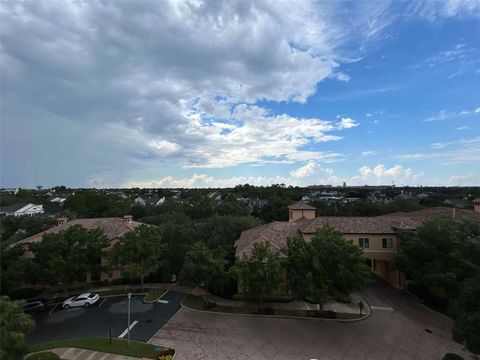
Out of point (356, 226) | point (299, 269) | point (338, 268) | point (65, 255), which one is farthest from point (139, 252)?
point (356, 226)

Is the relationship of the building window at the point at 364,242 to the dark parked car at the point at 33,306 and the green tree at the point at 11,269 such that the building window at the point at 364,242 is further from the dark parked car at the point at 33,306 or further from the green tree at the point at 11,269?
the green tree at the point at 11,269

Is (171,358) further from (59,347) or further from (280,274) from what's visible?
(280,274)

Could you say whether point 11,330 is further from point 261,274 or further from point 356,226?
point 356,226

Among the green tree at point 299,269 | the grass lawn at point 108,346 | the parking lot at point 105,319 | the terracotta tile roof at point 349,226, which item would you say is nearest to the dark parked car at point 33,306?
the parking lot at point 105,319

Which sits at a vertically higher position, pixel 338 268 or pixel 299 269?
pixel 338 268

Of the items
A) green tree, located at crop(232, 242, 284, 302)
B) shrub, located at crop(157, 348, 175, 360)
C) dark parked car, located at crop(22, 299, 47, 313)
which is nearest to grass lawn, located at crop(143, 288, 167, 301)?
dark parked car, located at crop(22, 299, 47, 313)

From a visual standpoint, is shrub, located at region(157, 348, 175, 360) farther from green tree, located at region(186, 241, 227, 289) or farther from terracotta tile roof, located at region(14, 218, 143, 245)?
terracotta tile roof, located at region(14, 218, 143, 245)
